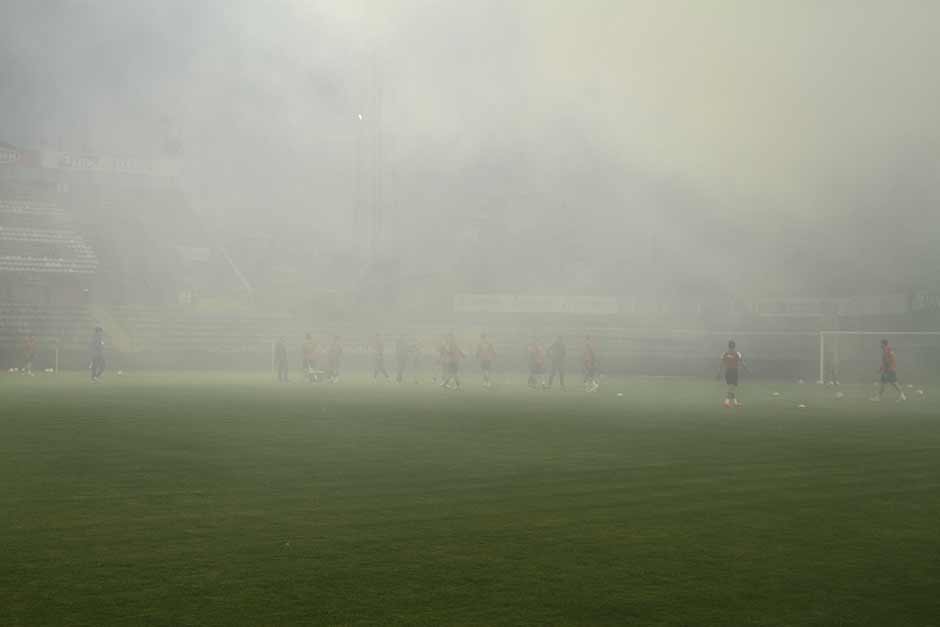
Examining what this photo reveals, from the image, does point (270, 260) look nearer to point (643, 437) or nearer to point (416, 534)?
point (643, 437)

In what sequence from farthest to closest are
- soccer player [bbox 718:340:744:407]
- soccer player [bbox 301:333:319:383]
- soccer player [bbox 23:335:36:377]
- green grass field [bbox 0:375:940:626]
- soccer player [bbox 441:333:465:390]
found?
soccer player [bbox 23:335:36:377] < soccer player [bbox 301:333:319:383] < soccer player [bbox 441:333:465:390] < soccer player [bbox 718:340:744:407] < green grass field [bbox 0:375:940:626]

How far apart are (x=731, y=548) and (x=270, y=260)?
36.7 meters

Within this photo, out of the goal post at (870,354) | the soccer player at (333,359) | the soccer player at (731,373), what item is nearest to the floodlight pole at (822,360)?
the goal post at (870,354)

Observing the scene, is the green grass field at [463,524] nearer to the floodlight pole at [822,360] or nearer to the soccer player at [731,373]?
the soccer player at [731,373]

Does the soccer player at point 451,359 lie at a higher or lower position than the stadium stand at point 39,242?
lower

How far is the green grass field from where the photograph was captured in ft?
14.3

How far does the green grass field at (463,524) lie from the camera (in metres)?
4.35

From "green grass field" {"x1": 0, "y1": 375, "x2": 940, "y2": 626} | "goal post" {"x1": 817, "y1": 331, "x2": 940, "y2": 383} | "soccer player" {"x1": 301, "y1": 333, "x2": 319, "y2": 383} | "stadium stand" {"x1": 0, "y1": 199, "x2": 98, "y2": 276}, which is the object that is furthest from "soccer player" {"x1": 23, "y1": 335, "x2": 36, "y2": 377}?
"goal post" {"x1": 817, "y1": 331, "x2": 940, "y2": 383}

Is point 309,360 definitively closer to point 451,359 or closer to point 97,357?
point 451,359

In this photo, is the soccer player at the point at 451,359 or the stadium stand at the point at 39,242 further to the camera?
the stadium stand at the point at 39,242

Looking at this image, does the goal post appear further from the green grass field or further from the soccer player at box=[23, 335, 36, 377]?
the soccer player at box=[23, 335, 36, 377]

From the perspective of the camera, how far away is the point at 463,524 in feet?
20.1

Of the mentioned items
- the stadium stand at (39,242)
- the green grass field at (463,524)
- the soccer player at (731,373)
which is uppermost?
the stadium stand at (39,242)

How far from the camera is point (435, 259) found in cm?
3716
